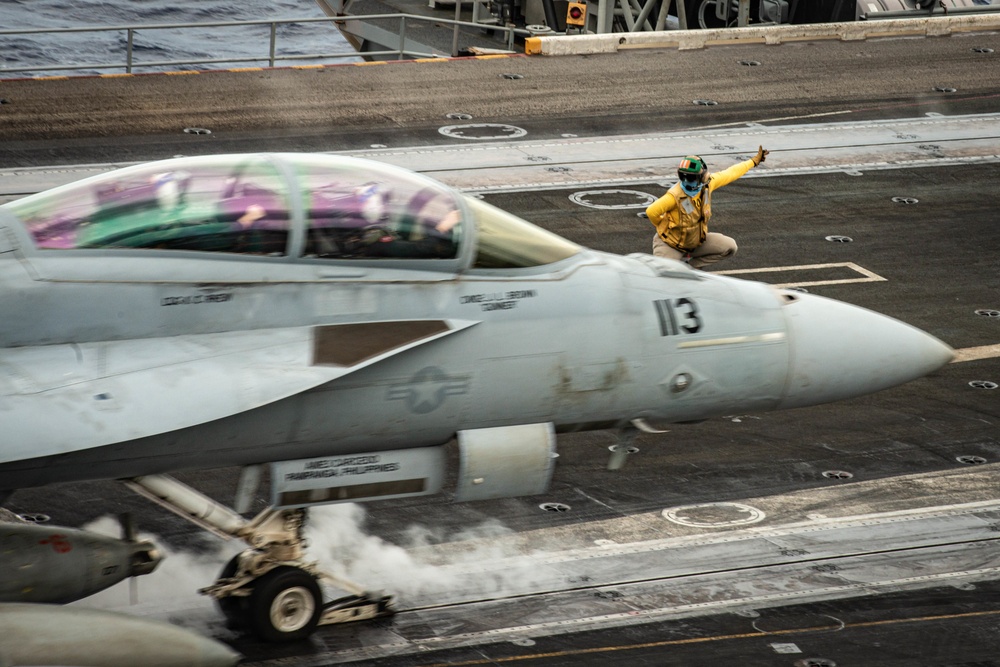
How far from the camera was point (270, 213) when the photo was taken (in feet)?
32.5

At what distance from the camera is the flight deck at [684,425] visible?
39.5 ft

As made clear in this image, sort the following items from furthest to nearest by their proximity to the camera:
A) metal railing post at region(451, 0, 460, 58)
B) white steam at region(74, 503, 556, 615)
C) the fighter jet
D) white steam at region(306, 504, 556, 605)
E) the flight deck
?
metal railing post at region(451, 0, 460, 58) → white steam at region(306, 504, 556, 605) → white steam at region(74, 503, 556, 615) → the flight deck → the fighter jet

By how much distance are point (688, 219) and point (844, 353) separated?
6059 millimetres

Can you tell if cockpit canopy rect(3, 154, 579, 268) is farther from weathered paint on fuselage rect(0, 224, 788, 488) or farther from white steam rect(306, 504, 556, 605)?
white steam rect(306, 504, 556, 605)

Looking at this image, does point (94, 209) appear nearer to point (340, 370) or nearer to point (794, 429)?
point (340, 370)

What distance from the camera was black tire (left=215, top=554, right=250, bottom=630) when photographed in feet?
36.9

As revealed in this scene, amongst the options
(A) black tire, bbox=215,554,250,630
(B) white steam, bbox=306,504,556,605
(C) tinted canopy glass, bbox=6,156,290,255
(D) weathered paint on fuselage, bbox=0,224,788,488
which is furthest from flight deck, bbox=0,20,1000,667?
(C) tinted canopy glass, bbox=6,156,290,255

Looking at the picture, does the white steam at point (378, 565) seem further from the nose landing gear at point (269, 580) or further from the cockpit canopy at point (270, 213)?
the cockpit canopy at point (270, 213)

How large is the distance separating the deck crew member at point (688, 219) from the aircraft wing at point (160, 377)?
Answer: 751 cm

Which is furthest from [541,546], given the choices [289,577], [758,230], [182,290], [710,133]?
[710,133]

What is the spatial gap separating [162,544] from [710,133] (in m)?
18.0

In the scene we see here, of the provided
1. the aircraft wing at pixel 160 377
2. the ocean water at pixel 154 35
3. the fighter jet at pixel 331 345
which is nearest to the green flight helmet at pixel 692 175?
the fighter jet at pixel 331 345

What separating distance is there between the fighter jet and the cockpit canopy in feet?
0.05

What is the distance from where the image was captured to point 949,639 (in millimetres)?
11820
